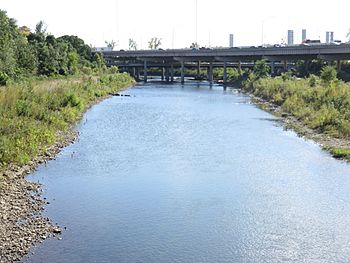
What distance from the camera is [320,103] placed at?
38.2 metres

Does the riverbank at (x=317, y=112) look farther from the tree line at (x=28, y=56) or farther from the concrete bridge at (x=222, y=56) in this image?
the tree line at (x=28, y=56)

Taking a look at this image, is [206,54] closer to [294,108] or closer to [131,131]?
[294,108]

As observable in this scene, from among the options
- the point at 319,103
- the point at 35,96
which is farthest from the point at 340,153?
the point at 35,96

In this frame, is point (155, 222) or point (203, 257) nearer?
point (203, 257)

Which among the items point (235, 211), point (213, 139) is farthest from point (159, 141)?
point (235, 211)

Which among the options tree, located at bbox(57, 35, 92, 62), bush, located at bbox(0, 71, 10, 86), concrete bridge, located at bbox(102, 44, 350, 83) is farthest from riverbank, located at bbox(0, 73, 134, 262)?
tree, located at bbox(57, 35, 92, 62)

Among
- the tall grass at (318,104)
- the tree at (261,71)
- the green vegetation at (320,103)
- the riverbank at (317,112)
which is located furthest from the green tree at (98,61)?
the riverbank at (317,112)

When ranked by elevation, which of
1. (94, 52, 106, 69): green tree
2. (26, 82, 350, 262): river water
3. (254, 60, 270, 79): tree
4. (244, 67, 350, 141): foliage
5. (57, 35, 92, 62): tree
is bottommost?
A: (26, 82, 350, 262): river water

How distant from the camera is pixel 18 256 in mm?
11844

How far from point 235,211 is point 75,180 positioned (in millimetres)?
6507

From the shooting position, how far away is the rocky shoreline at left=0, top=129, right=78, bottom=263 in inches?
485

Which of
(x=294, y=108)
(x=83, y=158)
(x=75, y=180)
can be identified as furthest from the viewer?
(x=294, y=108)

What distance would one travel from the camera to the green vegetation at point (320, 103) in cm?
2998

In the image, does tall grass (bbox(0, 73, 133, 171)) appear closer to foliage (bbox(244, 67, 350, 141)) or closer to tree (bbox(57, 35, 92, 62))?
foliage (bbox(244, 67, 350, 141))
